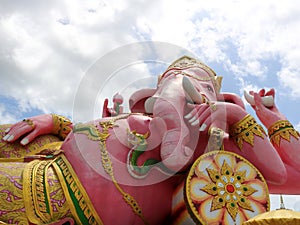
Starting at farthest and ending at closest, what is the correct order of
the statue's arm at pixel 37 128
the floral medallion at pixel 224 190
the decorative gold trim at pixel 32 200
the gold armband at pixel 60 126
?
the gold armband at pixel 60 126, the statue's arm at pixel 37 128, the floral medallion at pixel 224 190, the decorative gold trim at pixel 32 200

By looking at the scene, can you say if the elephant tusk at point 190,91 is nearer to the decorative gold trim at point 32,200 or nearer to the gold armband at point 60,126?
the decorative gold trim at point 32,200

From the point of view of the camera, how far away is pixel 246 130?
329 cm

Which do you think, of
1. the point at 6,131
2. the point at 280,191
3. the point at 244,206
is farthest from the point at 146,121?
A: the point at 6,131

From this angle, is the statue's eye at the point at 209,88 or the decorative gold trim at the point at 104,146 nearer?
the decorative gold trim at the point at 104,146

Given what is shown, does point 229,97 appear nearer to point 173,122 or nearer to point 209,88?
point 209,88

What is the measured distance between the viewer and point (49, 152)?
342 cm

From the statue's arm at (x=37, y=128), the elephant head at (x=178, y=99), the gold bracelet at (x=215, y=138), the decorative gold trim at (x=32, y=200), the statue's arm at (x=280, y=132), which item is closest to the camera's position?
the decorative gold trim at (x=32, y=200)

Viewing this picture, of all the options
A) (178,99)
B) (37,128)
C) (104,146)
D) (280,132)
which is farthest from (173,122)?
(37,128)

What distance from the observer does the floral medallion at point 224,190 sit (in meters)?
2.85

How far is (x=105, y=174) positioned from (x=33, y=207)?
0.57m

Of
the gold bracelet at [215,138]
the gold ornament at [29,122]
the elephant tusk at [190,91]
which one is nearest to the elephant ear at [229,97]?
the elephant tusk at [190,91]

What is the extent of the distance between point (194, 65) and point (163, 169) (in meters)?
1.36

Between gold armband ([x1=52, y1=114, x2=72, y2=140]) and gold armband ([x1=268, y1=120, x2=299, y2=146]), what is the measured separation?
2203 millimetres

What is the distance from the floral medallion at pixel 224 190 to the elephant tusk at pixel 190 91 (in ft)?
1.61
